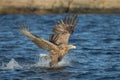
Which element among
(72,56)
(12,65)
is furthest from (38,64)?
(72,56)

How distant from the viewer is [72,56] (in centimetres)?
2267

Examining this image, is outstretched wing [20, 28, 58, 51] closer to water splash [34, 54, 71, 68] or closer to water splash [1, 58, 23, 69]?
water splash [34, 54, 71, 68]

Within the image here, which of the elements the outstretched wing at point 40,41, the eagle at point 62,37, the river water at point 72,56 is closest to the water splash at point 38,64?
the river water at point 72,56

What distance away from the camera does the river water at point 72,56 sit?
18266 millimetres

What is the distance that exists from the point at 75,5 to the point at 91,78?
25696 mm

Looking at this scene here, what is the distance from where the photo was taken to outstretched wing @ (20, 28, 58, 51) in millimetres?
18219

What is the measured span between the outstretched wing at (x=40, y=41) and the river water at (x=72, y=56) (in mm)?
325

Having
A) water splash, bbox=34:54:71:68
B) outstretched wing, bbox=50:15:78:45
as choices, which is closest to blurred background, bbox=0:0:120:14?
water splash, bbox=34:54:71:68

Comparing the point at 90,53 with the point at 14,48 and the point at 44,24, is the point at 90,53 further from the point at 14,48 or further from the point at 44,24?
the point at 44,24

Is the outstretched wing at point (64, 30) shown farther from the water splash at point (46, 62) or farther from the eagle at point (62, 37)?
the water splash at point (46, 62)

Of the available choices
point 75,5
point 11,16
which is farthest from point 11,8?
point 75,5

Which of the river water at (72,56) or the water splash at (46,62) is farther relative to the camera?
the water splash at (46,62)

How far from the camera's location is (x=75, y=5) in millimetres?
43000

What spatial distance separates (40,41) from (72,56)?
451 centimetres
